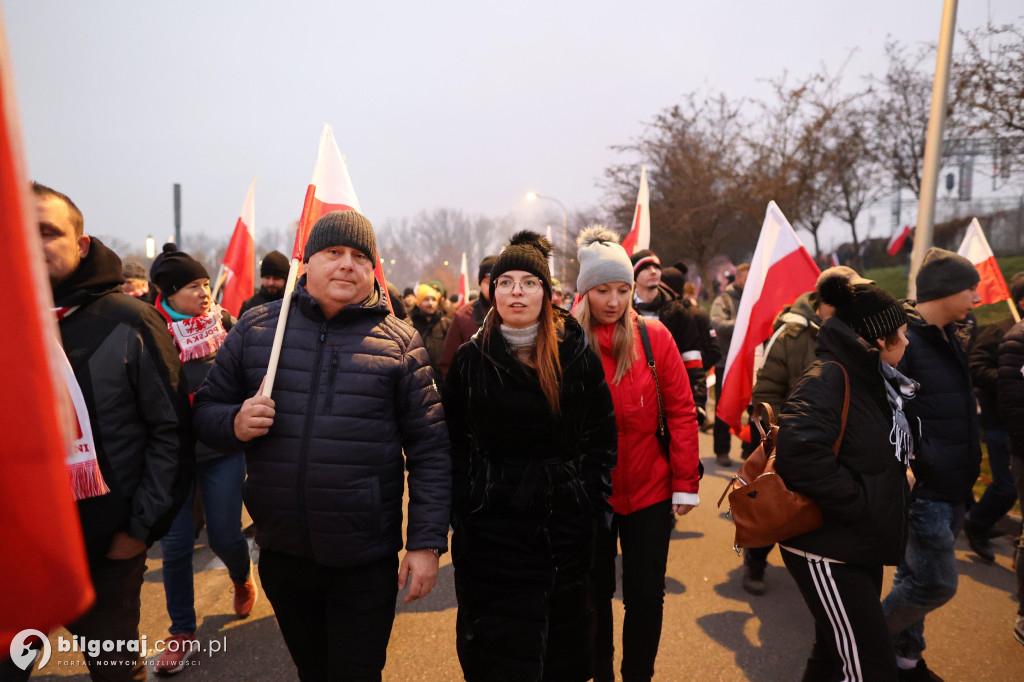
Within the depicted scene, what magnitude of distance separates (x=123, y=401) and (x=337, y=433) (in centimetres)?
79

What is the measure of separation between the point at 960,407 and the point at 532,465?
2.29 m

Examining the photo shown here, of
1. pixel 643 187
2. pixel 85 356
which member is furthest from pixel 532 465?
pixel 643 187

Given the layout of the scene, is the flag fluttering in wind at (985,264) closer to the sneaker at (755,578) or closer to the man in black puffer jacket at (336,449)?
the sneaker at (755,578)

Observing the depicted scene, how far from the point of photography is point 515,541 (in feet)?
7.98

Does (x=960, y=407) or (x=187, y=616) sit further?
(x=187, y=616)

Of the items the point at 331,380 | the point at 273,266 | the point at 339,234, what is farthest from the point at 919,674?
the point at 273,266

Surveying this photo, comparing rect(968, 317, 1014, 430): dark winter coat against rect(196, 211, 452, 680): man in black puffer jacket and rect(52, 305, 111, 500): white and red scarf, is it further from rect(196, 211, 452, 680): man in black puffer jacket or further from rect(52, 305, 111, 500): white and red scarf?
rect(52, 305, 111, 500): white and red scarf

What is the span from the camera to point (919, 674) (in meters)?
3.12

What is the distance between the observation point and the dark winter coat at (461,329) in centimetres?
497

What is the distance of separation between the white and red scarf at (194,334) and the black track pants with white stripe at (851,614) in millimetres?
3375

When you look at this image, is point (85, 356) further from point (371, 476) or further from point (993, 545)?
point (993, 545)

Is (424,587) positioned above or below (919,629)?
above

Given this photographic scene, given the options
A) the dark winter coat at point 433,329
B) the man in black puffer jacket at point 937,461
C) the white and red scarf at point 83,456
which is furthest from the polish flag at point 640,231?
the white and red scarf at point 83,456

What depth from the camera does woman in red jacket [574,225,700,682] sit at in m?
2.86
